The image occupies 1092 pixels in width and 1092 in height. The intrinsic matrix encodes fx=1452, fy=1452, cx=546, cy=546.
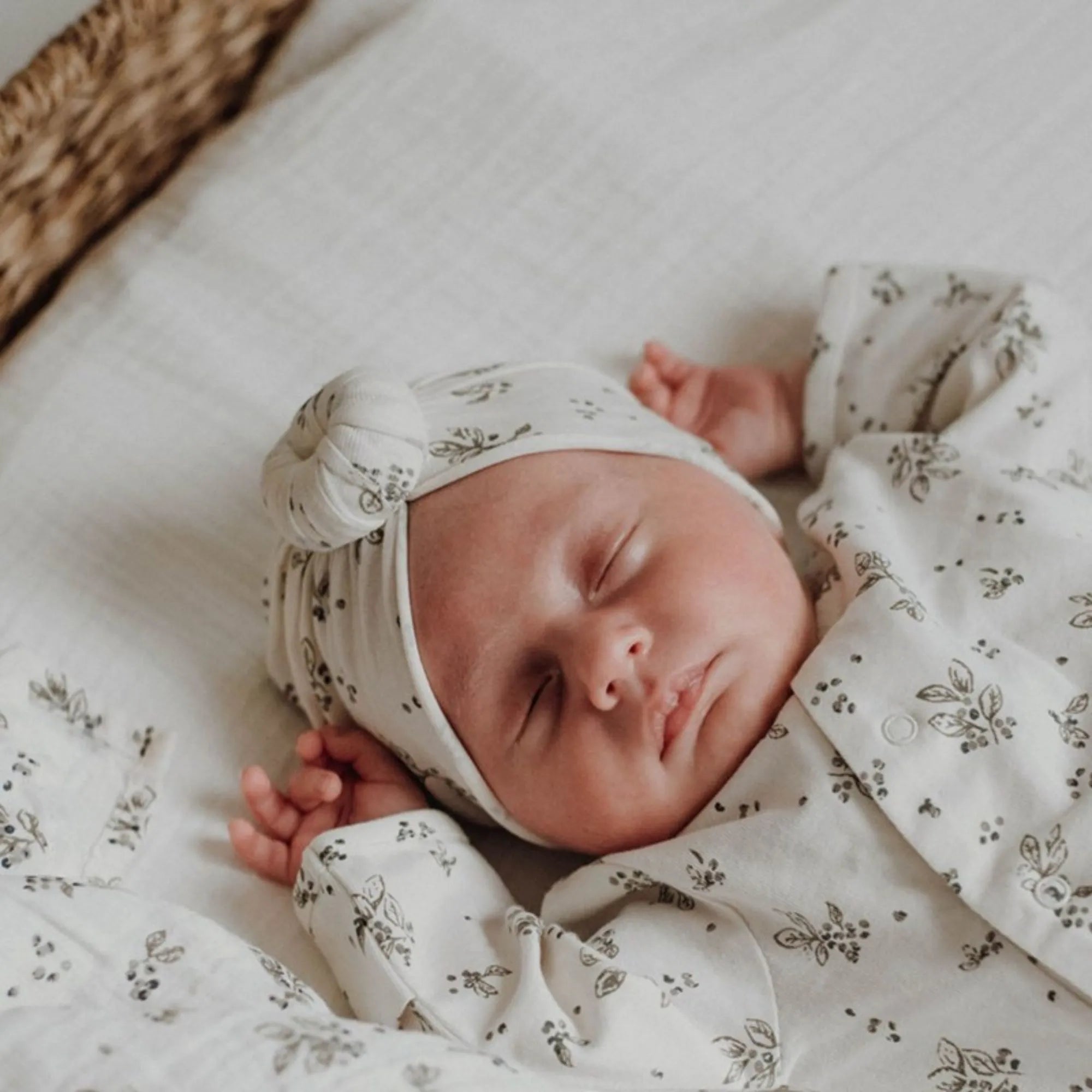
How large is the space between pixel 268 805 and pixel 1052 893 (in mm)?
616

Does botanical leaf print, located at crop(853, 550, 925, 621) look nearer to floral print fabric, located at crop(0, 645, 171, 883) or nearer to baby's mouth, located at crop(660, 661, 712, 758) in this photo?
baby's mouth, located at crop(660, 661, 712, 758)

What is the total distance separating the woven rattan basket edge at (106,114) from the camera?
1.22 m

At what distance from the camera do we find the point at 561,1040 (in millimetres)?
1030

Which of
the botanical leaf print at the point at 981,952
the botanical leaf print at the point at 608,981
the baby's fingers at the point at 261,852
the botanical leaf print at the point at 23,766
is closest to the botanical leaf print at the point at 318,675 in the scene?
the baby's fingers at the point at 261,852

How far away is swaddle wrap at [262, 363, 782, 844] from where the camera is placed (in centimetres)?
110

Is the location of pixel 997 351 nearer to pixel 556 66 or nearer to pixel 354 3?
pixel 556 66

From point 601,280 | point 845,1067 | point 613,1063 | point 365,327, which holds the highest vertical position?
point 365,327

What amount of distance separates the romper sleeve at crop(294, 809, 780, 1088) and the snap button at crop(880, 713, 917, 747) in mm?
195

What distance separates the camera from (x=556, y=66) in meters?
1.54

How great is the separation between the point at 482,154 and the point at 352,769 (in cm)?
66

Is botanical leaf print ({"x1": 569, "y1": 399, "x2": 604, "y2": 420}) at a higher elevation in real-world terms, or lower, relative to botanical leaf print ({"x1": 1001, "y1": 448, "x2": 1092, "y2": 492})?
higher

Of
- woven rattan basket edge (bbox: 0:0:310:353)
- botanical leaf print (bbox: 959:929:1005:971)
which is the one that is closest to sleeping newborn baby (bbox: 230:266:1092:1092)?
botanical leaf print (bbox: 959:929:1005:971)

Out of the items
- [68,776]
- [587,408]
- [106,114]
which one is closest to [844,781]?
[587,408]

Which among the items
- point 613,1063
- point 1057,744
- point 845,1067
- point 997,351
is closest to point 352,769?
point 613,1063
